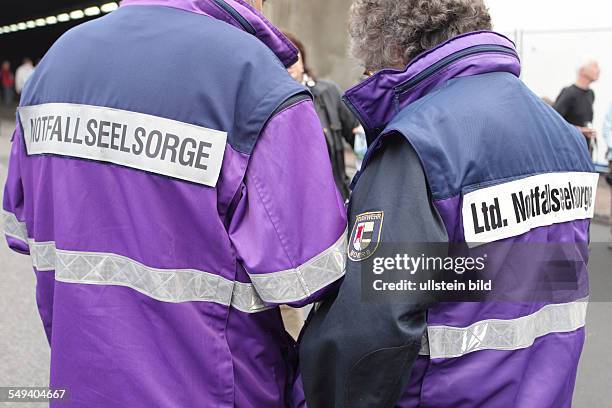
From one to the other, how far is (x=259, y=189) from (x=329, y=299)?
→ 309mm

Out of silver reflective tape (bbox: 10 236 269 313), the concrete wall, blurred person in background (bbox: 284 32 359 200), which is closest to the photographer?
silver reflective tape (bbox: 10 236 269 313)

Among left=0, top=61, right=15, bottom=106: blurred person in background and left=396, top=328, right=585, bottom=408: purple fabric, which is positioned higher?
left=396, top=328, right=585, bottom=408: purple fabric

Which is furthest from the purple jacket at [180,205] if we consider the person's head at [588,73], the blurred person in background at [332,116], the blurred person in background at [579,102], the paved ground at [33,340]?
the person's head at [588,73]

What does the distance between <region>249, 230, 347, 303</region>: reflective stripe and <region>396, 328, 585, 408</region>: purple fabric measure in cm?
29

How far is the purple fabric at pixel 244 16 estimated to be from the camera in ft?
5.45

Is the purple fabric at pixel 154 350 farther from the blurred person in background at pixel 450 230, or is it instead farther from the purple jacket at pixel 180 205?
the blurred person in background at pixel 450 230

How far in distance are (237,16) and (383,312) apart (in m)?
0.78

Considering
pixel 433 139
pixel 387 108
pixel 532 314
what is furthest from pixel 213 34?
pixel 532 314

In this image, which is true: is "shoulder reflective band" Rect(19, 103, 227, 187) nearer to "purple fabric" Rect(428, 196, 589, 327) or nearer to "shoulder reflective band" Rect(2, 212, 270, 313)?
"shoulder reflective band" Rect(2, 212, 270, 313)

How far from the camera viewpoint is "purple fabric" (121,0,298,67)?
5.45 ft

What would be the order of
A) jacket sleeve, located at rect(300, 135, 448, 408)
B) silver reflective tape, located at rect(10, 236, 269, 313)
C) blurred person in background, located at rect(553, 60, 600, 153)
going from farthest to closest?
blurred person in background, located at rect(553, 60, 600, 153)
silver reflective tape, located at rect(10, 236, 269, 313)
jacket sleeve, located at rect(300, 135, 448, 408)

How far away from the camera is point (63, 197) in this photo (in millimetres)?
1666

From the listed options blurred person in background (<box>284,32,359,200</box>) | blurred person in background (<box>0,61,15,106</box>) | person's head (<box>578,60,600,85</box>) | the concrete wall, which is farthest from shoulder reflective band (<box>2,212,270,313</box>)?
blurred person in background (<box>0,61,15,106</box>)

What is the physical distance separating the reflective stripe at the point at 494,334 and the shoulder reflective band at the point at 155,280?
413mm
